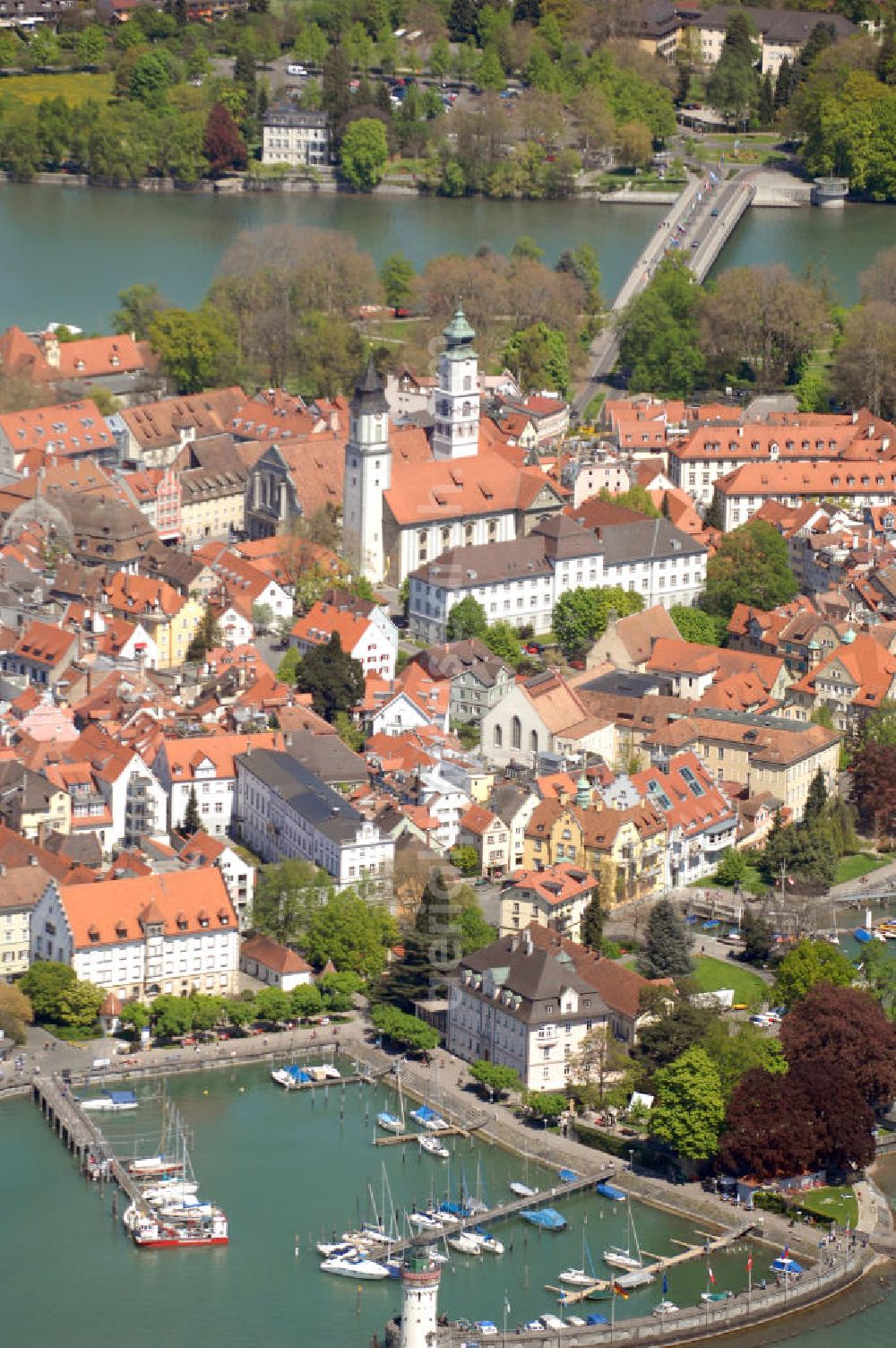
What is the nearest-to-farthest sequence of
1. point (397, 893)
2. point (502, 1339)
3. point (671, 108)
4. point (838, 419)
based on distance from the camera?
1. point (502, 1339)
2. point (397, 893)
3. point (838, 419)
4. point (671, 108)

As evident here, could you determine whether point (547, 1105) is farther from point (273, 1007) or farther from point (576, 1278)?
point (273, 1007)

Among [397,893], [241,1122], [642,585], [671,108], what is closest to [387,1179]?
[241,1122]

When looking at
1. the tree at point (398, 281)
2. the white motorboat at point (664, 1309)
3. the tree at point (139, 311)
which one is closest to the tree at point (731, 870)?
the white motorboat at point (664, 1309)

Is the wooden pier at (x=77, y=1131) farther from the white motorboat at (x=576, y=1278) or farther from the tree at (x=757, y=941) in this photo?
the tree at (x=757, y=941)

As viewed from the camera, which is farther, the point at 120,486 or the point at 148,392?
the point at 148,392

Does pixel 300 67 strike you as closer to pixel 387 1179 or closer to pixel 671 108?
pixel 671 108

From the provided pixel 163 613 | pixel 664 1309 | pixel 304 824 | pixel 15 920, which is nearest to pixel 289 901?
pixel 304 824
